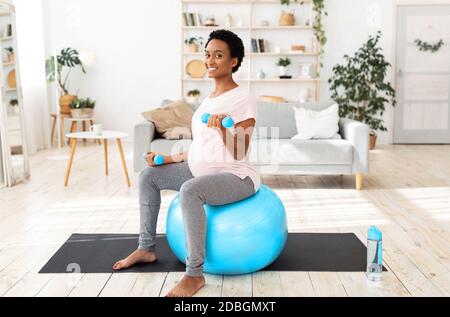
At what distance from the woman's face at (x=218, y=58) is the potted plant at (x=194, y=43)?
5.10 metres

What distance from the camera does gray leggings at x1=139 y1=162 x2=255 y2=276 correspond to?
227 cm

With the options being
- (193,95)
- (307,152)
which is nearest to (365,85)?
(193,95)

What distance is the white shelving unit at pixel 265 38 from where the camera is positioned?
24.2ft

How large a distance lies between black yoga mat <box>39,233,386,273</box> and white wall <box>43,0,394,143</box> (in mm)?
4732

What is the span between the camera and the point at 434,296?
88.7 inches

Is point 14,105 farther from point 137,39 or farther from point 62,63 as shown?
point 137,39

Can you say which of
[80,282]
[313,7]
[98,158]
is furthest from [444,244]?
[313,7]

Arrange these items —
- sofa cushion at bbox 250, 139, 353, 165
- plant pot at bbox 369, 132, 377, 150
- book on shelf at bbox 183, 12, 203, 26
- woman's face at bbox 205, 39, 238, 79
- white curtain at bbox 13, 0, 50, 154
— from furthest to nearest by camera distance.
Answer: book on shelf at bbox 183, 12, 203, 26
plant pot at bbox 369, 132, 377, 150
white curtain at bbox 13, 0, 50, 154
sofa cushion at bbox 250, 139, 353, 165
woman's face at bbox 205, 39, 238, 79

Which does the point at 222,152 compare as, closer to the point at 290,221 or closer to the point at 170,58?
the point at 290,221

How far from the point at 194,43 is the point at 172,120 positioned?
2881mm

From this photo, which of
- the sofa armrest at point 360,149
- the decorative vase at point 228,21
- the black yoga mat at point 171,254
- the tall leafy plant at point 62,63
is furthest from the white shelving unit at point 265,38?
the black yoga mat at point 171,254

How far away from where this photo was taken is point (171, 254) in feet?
9.11

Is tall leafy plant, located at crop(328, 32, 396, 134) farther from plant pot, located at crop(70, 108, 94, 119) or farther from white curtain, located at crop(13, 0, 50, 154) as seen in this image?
white curtain, located at crop(13, 0, 50, 154)

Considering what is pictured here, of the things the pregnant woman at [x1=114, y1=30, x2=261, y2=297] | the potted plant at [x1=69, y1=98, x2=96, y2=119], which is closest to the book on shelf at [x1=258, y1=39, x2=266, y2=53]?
the potted plant at [x1=69, y1=98, x2=96, y2=119]
